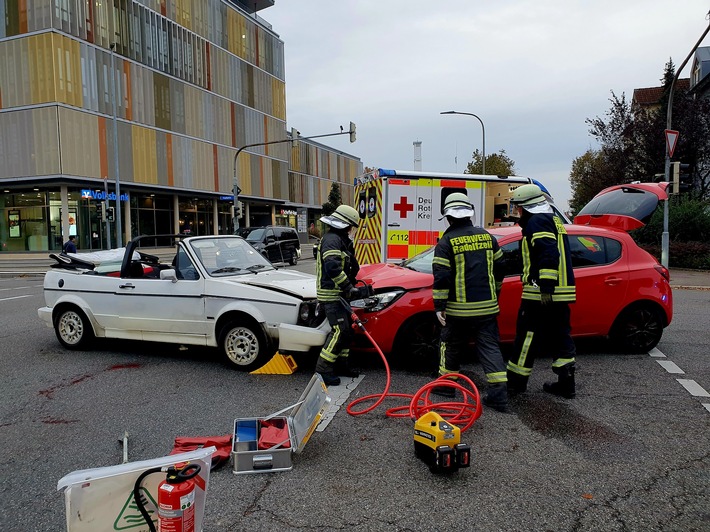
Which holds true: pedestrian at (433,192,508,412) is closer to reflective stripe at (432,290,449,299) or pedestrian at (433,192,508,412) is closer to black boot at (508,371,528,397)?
reflective stripe at (432,290,449,299)

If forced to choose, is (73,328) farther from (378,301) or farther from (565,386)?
(565,386)

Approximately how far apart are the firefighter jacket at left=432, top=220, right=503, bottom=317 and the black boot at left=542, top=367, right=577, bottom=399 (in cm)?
93

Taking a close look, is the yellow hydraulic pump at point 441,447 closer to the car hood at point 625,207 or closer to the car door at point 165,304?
the car door at point 165,304

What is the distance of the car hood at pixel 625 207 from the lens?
1013 centimetres

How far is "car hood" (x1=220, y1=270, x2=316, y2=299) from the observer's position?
5855 mm

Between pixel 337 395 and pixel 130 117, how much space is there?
33.7 metres

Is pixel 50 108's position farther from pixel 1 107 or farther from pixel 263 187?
pixel 263 187

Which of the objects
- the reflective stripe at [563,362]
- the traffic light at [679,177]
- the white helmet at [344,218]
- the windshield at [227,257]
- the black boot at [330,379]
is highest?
the traffic light at [679,177]

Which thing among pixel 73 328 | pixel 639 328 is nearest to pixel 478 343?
pixel 639 328

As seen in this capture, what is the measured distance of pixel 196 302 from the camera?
6090 mm

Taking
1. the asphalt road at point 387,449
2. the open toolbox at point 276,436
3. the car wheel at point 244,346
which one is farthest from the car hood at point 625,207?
the open toolbox at point 276,436

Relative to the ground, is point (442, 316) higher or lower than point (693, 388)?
higher

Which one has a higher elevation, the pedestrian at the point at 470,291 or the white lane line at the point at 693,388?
the pedestrian at the point at 470,291

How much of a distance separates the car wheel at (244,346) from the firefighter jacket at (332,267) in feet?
3.26
